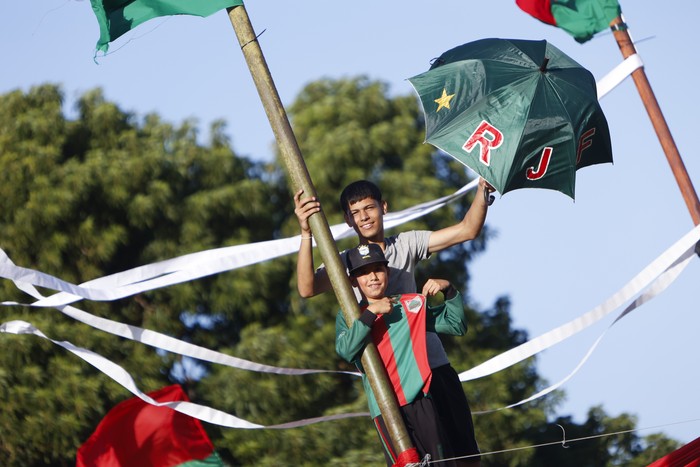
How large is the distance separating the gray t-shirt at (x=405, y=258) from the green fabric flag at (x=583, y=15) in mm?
1459

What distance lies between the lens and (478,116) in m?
4.96

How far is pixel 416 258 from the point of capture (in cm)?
507

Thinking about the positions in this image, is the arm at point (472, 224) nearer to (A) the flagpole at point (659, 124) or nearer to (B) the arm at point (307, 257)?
(B) the arm at point (307, 257)

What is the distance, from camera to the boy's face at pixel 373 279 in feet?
15.3

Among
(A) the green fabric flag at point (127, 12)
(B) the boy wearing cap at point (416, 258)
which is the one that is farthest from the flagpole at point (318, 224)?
(A) the green fabric flag at point (127, 12)

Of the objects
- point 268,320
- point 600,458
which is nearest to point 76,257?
point 268,320

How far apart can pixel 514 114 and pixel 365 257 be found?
906mm

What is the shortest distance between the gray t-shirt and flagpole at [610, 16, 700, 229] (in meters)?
1.72

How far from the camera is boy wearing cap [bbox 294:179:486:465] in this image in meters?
4.74

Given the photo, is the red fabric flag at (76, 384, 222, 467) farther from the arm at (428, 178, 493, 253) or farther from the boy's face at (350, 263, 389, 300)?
the boy's face at (350, 263, 389, 300)

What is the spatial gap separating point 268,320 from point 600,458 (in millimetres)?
3850

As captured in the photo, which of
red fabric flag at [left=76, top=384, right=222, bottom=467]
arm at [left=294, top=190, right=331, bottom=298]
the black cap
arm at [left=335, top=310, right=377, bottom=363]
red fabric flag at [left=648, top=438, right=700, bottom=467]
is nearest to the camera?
arm at [left=335, top=310, right=377, bottom=363]

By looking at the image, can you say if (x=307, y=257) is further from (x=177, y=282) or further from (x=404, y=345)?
(x=177, y=282)

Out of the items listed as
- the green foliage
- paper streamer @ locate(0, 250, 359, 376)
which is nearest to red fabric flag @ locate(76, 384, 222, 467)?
the green foliage
